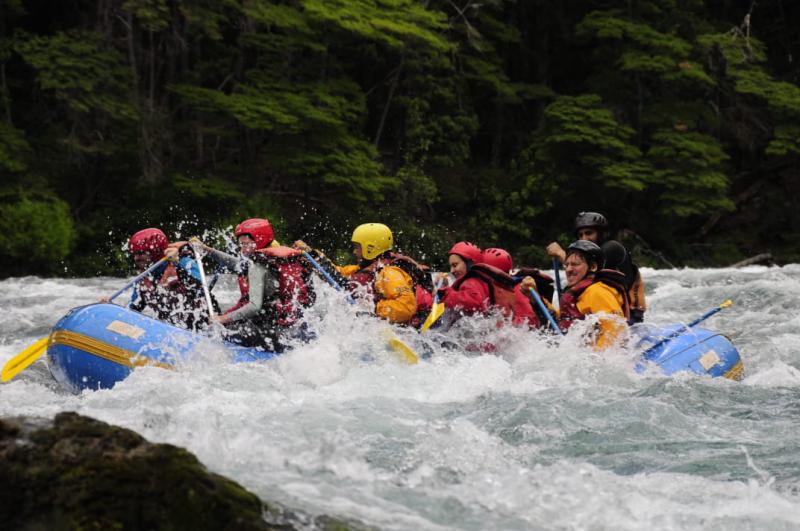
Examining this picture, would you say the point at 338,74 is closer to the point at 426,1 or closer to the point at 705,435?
the point at 426,1

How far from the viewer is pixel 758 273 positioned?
1678cm

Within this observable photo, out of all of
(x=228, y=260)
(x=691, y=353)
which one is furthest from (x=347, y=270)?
(x=691, y=353)

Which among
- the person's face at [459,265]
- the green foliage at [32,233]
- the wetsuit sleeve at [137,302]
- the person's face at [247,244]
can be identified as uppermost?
the person's face at [247,244]

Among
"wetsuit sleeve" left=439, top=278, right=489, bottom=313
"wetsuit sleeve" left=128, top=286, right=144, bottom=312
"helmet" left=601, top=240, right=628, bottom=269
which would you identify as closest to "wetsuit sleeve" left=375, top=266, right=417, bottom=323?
"wetsuit sleeve" left=439, top=278, right=489, bottom=313

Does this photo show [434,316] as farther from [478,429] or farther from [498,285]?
[478,429]

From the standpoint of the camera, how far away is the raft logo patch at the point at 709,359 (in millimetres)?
7289

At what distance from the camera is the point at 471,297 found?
23.6 feet

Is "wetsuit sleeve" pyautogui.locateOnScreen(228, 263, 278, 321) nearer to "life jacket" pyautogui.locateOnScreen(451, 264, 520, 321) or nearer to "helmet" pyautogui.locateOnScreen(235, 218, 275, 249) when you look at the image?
"helmet" pyautogui.locateOnScreen(235, 218, 275, 249)

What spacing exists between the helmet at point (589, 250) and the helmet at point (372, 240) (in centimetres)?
150

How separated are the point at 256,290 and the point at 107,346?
3.54ft

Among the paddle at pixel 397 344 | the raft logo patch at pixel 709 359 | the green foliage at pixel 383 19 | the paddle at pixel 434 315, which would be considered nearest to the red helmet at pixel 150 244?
the paddle at pixel 397 344

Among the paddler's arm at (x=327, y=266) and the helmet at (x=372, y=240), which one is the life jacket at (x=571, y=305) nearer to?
the helmet at (x=372, y=240)

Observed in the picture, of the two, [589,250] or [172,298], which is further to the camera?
[172,298]

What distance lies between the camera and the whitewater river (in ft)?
14.0
